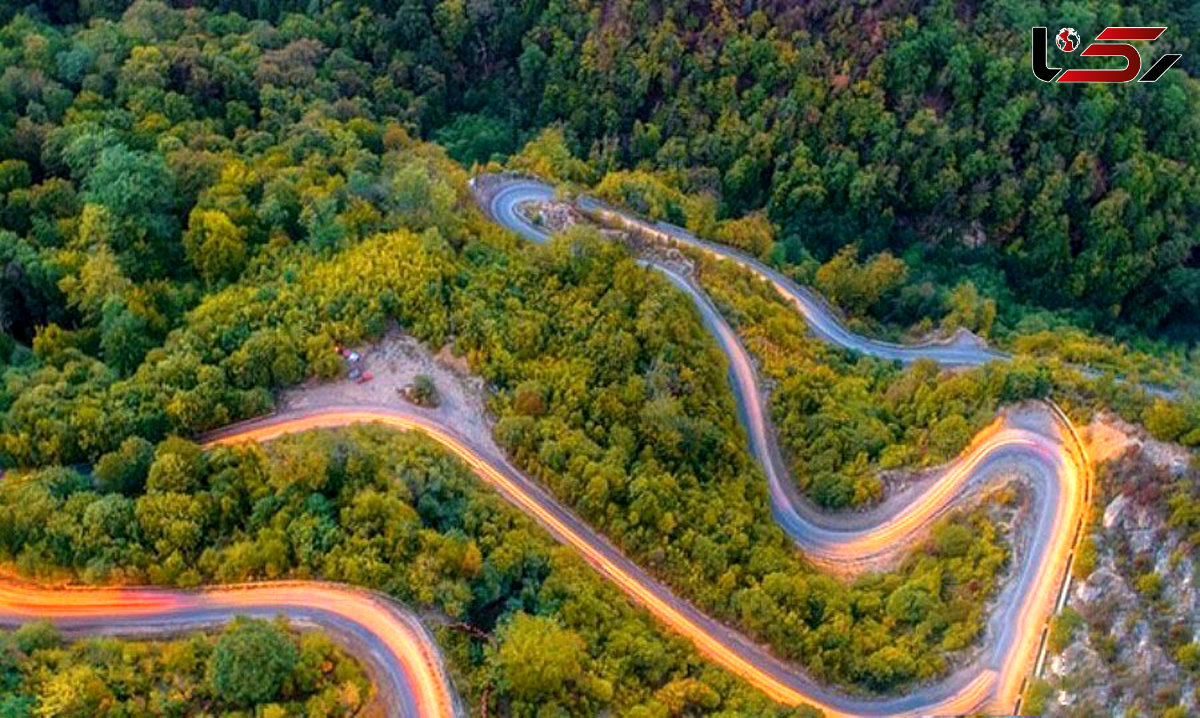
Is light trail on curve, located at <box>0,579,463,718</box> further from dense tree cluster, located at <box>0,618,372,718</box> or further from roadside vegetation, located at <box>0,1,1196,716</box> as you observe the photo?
dense tree cluster, located at <box>0,618,372,718</box>

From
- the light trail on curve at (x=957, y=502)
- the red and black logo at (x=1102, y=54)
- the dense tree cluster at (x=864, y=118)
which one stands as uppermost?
the red and black logo at (x=1102, y=54)

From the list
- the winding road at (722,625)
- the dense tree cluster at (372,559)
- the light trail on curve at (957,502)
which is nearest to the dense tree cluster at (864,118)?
the light trail on curve at (957,502)

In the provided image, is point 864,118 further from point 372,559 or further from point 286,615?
point 286,615

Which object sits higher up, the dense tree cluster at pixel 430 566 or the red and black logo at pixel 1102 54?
the red and black logo at pixel 1102 54

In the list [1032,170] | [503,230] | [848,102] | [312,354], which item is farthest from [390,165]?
[1032,170]

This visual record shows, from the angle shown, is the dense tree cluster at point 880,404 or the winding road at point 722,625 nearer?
the winding road at point 722,625

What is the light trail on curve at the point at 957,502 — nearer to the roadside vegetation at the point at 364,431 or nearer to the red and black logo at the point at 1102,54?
the roadside vegetation at the point at 364,431
